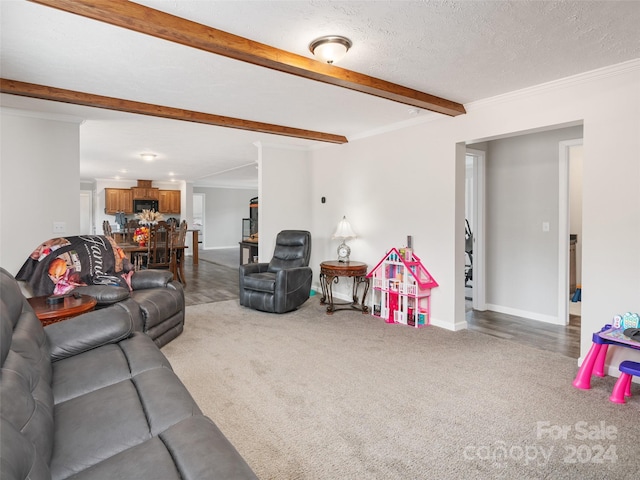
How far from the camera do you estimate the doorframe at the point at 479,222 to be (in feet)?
16.2

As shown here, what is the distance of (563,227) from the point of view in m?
4.29

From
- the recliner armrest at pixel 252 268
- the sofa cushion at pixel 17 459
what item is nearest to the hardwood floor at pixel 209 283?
the recliner armrest at pixel 252 268

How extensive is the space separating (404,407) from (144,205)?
10220mm

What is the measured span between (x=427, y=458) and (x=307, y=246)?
139 inches

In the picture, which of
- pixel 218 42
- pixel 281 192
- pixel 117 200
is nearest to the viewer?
pixel 218 42

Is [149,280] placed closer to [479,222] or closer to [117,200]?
[479,222]

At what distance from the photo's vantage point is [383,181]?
500 cm

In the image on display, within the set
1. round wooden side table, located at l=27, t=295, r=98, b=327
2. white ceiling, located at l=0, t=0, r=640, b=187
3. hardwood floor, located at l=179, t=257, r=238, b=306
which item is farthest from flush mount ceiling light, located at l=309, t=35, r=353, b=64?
hardwood floor, located at l=179, t=257, r=238, b=306

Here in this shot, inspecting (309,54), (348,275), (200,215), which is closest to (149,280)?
(348,275)

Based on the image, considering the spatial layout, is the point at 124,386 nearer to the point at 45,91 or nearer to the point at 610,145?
the point at 45,91

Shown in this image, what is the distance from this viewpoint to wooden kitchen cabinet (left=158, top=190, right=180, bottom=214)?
36.4ft

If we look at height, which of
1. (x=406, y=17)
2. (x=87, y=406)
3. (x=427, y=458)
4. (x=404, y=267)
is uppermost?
(x=406, y=17)

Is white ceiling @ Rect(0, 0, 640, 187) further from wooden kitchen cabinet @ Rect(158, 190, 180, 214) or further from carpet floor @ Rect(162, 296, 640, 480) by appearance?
wooden kitchen cabinet @ Rect(158, 190, 180, 214)

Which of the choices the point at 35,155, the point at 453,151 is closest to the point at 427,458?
the point at 453,151
